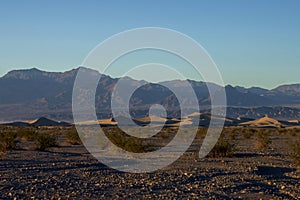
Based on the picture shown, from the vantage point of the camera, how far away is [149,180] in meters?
14.7

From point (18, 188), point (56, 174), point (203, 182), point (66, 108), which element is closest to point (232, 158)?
point (203, 182)

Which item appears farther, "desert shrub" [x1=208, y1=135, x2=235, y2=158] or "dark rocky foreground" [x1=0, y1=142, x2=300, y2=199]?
"desert shrub" [x1=208, y1=135, x2=235, y2=158]

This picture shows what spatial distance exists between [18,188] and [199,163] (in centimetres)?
897

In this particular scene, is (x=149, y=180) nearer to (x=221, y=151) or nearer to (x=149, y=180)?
(x=149, y=180)

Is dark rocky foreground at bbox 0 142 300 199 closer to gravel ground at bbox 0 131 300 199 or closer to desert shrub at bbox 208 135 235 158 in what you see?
gravel ground at bbox 0 131 300 199

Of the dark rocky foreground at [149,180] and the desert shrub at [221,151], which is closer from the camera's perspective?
the dark rocky foreground at [149,180]

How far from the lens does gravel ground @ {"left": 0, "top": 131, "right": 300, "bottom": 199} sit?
1243 centimetres

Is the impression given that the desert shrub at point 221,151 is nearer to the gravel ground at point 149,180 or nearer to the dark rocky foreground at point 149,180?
the dark rocky foreground at point 149,180

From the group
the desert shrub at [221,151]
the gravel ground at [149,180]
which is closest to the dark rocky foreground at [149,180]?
the gravel ground at [149,180]

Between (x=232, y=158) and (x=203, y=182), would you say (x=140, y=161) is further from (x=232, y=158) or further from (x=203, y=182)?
(x=203, y=182)

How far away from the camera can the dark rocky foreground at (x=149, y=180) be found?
12.4m

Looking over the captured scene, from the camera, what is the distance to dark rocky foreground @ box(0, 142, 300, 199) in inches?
490

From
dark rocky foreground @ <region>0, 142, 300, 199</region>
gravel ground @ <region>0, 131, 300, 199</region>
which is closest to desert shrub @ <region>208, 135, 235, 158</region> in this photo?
dark rocky foreground @ <region>0, 142, 300, 199</region>

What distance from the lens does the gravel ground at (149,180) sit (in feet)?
40.8
